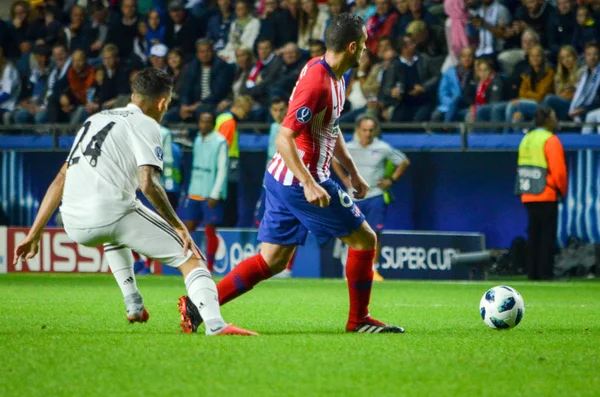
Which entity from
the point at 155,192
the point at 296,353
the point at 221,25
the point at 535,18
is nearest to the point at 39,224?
the point at 155,192

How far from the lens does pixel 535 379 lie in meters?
5.47

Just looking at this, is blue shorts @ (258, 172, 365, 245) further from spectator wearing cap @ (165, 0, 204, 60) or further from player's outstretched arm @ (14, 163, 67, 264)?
spectator wearing cap @ (165, 0, 204, 60)

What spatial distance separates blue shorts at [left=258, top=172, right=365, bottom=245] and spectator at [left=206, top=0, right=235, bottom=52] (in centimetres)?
1273

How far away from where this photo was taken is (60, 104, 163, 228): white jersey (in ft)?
24.1

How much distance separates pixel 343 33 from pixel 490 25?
34.1 feet

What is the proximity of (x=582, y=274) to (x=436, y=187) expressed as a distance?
2.43 m

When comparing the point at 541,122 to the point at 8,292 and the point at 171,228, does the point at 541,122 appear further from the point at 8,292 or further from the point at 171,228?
the point at 171,228

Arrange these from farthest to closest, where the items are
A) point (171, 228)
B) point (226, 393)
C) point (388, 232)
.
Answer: point (388, 232) < point (171, 228) < point (226, 393)

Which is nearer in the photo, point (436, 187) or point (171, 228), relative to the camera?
point (171, 228)

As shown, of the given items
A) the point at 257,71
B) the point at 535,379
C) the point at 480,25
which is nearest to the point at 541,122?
the point at 480,25

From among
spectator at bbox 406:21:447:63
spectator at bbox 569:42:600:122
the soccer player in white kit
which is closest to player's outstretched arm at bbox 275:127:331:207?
the soccer player in white kit

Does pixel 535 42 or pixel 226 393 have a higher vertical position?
pixel 535 42

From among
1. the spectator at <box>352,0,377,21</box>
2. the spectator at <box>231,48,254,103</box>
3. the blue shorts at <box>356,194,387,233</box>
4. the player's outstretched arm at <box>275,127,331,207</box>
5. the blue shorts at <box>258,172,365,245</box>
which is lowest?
the blue shorts at <box>356,194,387,233</box>

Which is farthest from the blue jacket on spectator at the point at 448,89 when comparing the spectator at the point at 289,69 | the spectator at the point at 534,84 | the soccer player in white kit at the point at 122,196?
the soccer player in white kit at the point at 122,196
